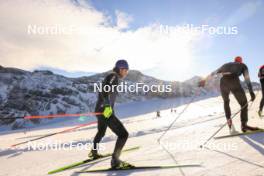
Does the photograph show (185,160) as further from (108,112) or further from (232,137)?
(232,137)

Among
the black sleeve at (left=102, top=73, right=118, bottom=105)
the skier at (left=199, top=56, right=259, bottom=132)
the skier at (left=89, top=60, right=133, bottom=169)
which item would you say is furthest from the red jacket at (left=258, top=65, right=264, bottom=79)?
the black sleeve at (left=102, top=73, right=118, bottom=105)

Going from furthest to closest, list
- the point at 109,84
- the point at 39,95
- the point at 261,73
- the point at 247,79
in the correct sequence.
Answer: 1. the point at 39,95
2. the point at 261,73
3. the point at 247,79
4. the point at 109,84

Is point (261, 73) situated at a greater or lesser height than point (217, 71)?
greater

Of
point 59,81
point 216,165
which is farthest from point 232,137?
point 59,81

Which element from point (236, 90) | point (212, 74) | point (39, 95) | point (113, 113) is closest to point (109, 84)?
point (113, 113)

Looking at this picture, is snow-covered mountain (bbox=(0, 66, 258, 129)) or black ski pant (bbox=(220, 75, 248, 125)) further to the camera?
snow-covered mountain (bbox=(0, 66, 258, 129))

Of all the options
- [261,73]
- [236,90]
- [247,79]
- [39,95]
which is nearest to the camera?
[247,79]

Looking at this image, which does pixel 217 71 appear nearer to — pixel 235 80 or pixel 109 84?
pixel 235 80

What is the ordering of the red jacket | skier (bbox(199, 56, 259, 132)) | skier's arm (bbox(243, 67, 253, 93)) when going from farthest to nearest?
the red jacket, skier (bbox(199, 56, 259, 132)), skier's arm (bbox(243, 67, 253, 93))

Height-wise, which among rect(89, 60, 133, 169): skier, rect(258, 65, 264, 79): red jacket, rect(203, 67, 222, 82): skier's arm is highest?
rect(258, 65, 264, 79): red jacket

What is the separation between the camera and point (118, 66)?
4.75 metres

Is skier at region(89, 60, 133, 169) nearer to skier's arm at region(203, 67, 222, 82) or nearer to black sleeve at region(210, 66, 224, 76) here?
skier's arm at region(203, 67, 222, 82)

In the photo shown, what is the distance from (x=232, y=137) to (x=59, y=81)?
200 m

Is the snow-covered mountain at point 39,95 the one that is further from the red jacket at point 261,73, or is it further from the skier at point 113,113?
the skier at point 113,113
